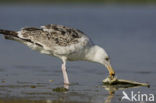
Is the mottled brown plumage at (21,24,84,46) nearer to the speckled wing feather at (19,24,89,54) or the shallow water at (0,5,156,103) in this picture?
the speckled wing feather at (19,24,89,54)

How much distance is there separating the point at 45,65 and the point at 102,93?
5319 mm

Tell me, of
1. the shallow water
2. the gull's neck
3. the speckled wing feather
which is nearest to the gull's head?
the gull's neck

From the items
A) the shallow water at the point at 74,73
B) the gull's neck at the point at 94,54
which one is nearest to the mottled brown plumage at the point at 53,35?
the gull's neck at the point at 94,54

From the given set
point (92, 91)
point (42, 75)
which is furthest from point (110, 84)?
point (42, 75)

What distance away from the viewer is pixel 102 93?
1210 centimetres

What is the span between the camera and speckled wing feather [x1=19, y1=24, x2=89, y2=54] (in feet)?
45.0

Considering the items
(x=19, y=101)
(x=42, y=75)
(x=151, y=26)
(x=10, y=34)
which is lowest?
(x=19, y=101)

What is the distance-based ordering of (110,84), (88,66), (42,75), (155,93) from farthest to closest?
(88,66), (42,75), (110,84), (155,93)

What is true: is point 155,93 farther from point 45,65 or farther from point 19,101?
point 45,65

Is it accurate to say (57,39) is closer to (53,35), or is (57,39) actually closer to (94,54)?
(53,35)

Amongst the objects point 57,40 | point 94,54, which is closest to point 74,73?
point 94,54

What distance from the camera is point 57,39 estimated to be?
1383cm

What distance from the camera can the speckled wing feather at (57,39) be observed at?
13.7 metres

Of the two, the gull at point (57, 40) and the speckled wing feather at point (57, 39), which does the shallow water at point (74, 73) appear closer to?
the gull at point (57, 40)
